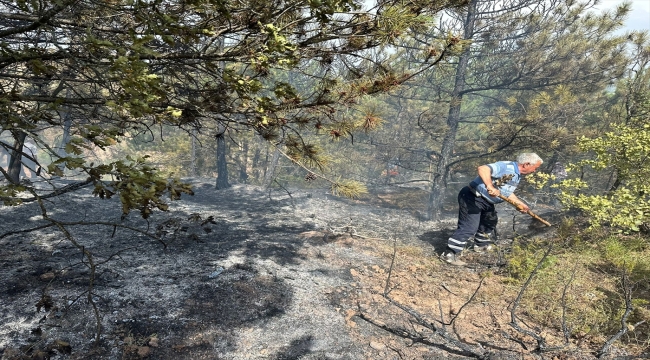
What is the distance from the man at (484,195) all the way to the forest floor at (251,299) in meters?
0.38

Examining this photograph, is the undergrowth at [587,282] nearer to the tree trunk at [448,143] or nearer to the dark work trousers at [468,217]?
the dark work trousers at [468,217]

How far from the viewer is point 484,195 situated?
5602 mm

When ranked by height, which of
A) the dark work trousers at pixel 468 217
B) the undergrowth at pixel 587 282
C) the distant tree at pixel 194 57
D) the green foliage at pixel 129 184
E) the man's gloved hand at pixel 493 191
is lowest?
the undergrowth at pixel 587 282

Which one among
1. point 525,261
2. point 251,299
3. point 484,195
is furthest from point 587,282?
point 251,299

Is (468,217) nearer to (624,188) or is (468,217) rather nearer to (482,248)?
(482,248)

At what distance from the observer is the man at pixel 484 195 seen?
5348 mm

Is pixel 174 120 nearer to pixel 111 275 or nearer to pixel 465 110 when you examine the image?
pixel 111 275

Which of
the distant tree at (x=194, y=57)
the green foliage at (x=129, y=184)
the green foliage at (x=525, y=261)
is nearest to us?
the green foliage at (x=129, y=184)

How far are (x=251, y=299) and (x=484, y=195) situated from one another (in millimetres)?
4105

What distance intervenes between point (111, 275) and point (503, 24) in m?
11.3

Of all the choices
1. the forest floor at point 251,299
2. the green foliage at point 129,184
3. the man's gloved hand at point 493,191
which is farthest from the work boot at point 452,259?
the green foliage at point 129,184

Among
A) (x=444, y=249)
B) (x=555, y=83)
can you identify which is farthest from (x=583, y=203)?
(x=555, y=83)

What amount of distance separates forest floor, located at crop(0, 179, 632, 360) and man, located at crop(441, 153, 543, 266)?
378 mm

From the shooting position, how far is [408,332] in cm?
316
